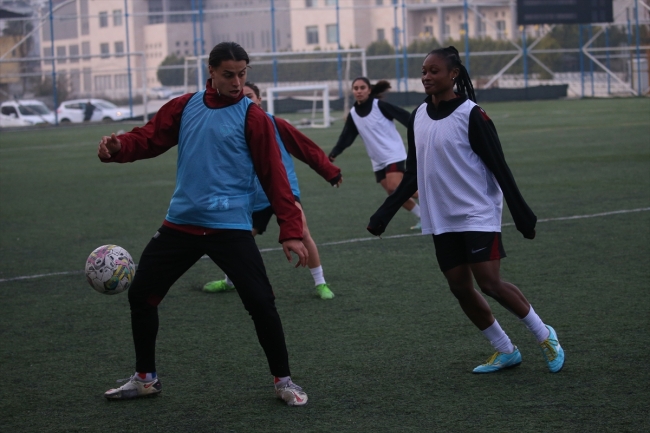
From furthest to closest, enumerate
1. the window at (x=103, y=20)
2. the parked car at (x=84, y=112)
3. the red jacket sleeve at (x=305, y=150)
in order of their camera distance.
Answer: the window at (x=103, y=20), the parked car at (x=84, y=112), the red jacket sleeve at (x=305, y=150)

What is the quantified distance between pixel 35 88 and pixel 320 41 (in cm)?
1757

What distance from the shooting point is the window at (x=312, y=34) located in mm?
51406

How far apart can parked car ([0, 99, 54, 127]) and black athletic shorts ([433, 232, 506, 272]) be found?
36750mm

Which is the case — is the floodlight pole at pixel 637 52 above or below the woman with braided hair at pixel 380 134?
above

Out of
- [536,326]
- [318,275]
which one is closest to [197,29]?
[318,275]

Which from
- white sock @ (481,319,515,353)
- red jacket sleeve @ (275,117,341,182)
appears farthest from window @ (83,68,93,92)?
white sock @ (481,319,515,353)

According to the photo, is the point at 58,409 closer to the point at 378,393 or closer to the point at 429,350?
the point at 378,393

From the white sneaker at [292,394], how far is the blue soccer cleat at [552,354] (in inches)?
55.1

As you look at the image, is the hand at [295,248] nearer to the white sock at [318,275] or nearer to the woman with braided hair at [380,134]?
the white sock at [318,275]

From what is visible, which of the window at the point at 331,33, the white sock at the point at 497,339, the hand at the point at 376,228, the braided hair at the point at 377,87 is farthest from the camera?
the window at the point at 331,33

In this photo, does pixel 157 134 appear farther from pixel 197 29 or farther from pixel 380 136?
pixel 197 29

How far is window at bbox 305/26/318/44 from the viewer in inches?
2024

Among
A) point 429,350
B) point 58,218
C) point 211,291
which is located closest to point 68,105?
point 58,218

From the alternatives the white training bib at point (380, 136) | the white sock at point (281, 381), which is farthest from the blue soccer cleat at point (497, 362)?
the white training bib at point (380, 136)
